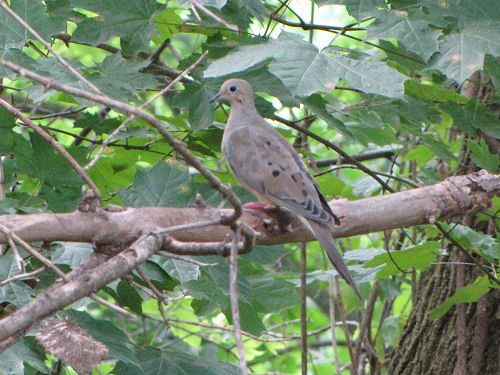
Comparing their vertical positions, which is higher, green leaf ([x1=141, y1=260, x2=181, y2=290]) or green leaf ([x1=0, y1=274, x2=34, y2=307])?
green leaf ([x1=141, y1=260, x2=181, y2=290])

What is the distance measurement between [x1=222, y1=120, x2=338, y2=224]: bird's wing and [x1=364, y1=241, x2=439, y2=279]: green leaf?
0.35 m

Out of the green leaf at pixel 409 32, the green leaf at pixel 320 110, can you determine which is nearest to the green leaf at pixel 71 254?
the green leaf at pixel 320 110

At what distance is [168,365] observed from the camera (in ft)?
8.41

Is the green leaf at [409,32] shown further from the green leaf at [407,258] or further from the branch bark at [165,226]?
the green leaf at [407,258]

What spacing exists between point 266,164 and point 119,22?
84cm

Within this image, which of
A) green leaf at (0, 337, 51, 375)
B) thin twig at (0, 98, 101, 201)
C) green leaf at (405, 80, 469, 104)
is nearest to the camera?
thin twig at (0, 98, 101, 201)

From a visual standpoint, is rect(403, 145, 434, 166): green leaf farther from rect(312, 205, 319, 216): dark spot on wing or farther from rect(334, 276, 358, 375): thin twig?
rect(312, 205, 319, 216): dark spot on wing

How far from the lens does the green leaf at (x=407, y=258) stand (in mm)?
2604

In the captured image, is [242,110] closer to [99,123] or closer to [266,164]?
[266,164]

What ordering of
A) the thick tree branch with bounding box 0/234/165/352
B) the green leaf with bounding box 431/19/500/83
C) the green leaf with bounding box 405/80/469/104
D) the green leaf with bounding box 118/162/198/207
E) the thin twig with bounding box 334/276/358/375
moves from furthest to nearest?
the thin twig with bounding box 334/276/358/375, the green leaf with bounding box 405/80/469/104, the green leaf with bounding box 118/162/198/207, the green leaf with bounding box 431/19/500/83, the thick tree branch with bounding box 0/234/165/352

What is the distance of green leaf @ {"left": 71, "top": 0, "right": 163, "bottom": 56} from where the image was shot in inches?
104

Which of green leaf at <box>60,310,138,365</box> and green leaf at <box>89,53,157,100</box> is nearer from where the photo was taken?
green leaf at <box>60,310,138,365</box>

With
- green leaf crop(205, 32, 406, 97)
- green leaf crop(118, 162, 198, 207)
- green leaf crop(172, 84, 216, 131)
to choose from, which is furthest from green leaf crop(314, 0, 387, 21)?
green leaf crop(118, 162, 198, 207)

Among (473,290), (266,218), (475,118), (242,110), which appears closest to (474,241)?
(473,290)
